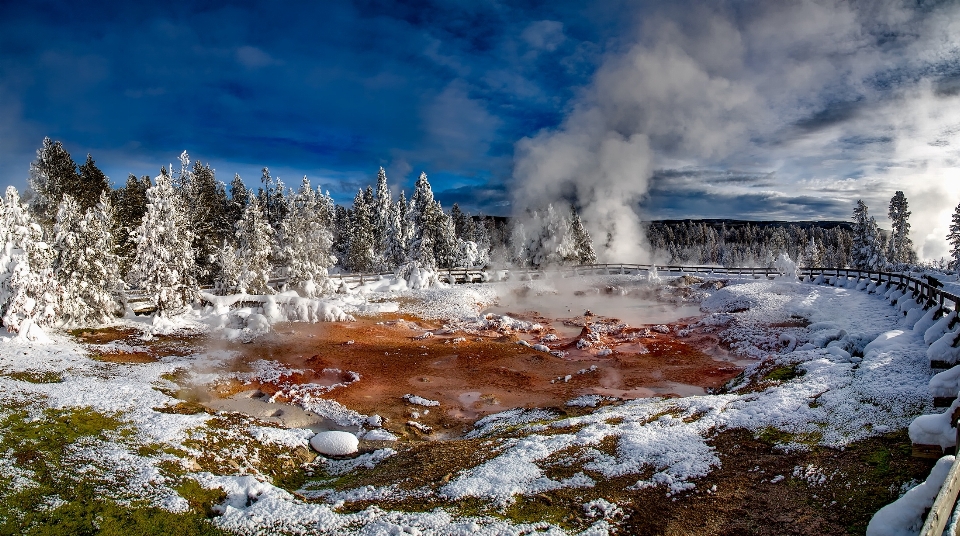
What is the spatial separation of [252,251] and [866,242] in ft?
284

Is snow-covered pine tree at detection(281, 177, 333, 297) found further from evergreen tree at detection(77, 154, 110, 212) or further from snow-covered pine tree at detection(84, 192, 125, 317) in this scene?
evergreen tree at detection(77, 154, 110, 212)

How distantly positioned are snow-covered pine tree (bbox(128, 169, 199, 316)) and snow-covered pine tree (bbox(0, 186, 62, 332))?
4616 mm

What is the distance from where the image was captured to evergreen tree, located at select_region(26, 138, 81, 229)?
40156mm

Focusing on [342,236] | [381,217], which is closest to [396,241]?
[381,217]

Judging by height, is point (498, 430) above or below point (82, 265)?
below

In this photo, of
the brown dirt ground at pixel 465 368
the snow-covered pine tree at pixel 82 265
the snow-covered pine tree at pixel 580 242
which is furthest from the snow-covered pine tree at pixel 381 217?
the snow-covered pine tree at pixel 82 265

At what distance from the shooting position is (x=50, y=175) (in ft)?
132

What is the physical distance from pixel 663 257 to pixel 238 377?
148 metres

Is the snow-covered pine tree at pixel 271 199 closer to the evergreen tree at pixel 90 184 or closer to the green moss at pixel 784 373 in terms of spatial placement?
the evergreen tree at pixel 90 184

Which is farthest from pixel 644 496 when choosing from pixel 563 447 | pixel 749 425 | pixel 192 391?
pixel 192 391

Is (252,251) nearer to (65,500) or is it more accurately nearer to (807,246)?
(65,500)

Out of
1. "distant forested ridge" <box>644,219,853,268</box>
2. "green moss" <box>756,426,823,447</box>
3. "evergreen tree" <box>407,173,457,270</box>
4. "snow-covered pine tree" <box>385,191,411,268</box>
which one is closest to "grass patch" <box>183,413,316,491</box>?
"green moss" <box>756,426,823,447</box>

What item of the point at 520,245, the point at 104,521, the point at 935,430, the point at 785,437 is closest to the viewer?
the point at 104,521

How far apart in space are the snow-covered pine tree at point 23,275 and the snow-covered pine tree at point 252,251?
1239cm
